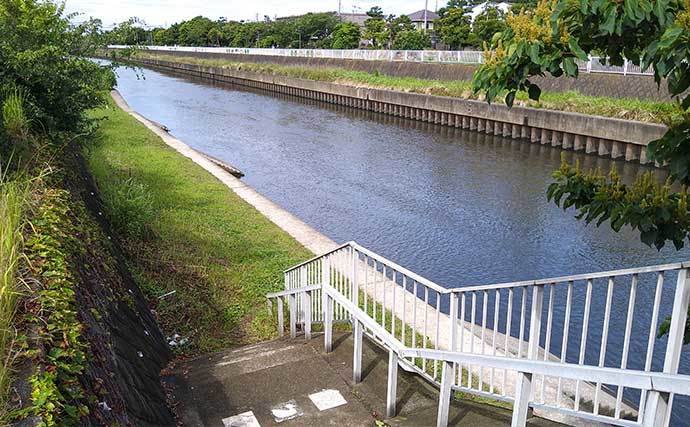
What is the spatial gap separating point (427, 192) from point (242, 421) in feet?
45.9

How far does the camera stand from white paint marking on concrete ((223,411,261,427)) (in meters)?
4.95

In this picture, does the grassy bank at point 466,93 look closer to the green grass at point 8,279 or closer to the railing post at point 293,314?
the railing post at point 293,314

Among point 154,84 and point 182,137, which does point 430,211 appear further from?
point 154,84

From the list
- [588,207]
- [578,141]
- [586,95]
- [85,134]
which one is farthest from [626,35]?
[586,95]

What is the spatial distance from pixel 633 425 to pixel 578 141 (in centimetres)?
2197

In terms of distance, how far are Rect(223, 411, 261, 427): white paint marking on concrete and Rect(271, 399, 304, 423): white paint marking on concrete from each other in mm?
177

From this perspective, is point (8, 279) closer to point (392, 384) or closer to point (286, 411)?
point (286, 411)

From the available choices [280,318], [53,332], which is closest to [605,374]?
[53,332]

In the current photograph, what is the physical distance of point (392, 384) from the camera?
483 centimetres

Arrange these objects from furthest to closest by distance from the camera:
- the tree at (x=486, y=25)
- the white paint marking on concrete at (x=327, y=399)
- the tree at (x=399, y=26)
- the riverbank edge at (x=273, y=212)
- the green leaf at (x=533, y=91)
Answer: the tree at (x=399, y=26), the tree at (x=486, y=25), the riverbank edge at (x=273, y=212), the white paint marking on concrete at (x=327, y=399), the green leaf at (x=533, y=91)

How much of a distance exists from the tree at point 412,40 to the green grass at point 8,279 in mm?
52320

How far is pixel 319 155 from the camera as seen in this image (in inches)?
963

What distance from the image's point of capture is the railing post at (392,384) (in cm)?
477

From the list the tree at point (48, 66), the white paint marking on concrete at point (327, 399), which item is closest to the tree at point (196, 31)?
the tree at point (48, 66)
